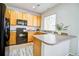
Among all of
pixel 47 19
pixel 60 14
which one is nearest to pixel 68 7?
pixel 60 14

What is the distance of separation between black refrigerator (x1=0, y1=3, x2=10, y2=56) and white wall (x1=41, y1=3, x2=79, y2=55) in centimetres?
52

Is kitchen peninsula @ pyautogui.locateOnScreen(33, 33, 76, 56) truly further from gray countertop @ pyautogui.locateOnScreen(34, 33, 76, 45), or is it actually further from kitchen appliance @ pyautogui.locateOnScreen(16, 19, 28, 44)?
kitchen appliance @ pyautogui.locateOnScreen(16, 19, 28, 44)

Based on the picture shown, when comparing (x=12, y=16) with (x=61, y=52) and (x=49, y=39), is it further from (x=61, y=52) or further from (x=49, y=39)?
(x=61, y=52)

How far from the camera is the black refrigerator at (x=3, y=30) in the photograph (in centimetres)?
122

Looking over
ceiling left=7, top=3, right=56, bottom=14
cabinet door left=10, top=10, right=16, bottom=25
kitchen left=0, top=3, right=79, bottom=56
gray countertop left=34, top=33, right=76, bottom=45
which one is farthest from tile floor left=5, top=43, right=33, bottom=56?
ceiling left=7, top=3, right=56, bottom=14

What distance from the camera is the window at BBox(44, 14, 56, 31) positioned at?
1.27m

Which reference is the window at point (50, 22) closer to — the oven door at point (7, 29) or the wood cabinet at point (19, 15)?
the wood cabinet at point (19, 15)

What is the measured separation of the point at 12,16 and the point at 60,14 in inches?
21.4

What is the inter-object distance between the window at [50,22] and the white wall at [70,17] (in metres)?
0.05

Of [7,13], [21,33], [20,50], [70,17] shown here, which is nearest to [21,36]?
[21,33]

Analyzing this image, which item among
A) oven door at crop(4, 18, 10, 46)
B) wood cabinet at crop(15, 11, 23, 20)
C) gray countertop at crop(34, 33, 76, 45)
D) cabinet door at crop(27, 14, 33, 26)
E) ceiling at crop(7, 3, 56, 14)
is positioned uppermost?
ceiling at crop(7, 3, 56, 14)

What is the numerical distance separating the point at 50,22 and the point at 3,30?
0.55 metres

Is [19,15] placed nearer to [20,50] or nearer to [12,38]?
[12,38]

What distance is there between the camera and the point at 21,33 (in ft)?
4.16
